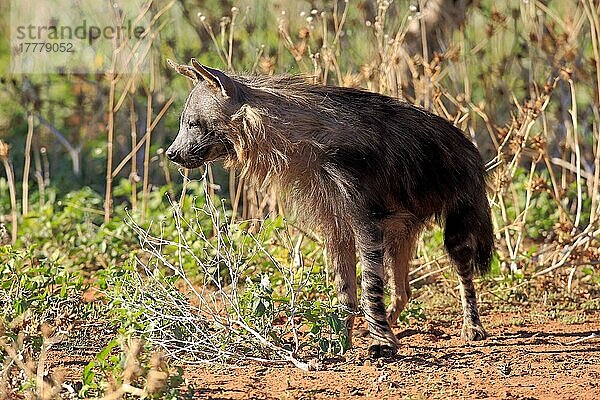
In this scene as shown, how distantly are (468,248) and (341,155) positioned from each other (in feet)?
3.75

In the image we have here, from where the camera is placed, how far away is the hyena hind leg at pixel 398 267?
5922 millimetres

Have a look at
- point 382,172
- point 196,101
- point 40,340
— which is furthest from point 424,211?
point 40,340

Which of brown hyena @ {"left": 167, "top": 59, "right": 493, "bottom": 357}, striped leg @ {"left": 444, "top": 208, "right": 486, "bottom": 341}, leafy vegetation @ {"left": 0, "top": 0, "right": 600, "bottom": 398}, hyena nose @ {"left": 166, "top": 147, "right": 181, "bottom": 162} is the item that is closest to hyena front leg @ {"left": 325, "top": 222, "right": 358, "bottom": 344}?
brown hyena @ {"left": 167, "top": 59, "right": 493, "bottom": 357}

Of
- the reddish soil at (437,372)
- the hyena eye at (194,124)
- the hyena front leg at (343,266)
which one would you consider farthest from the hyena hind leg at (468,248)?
the hyena eye at (194,124)

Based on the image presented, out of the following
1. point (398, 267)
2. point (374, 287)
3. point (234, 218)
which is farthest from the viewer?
point (234, 218)

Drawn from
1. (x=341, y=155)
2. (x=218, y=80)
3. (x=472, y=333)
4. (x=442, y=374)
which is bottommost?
(x=442, y=374)

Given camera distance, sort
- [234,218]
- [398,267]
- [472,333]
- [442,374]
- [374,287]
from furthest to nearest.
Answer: [234,218] → [398,267] → [472,333] → [374,287] → [442,374]

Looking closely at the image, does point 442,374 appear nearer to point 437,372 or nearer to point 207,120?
point 437,372

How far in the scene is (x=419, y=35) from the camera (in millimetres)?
8484

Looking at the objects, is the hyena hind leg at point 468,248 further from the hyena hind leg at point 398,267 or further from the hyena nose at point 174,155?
the hyena nose at point 174,155

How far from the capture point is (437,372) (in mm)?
4984

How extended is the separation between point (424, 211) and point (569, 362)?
3.85 ft

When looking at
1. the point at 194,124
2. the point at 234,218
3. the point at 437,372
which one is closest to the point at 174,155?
the point at 194,124

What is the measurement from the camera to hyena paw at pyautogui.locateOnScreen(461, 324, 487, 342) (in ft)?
19.1
